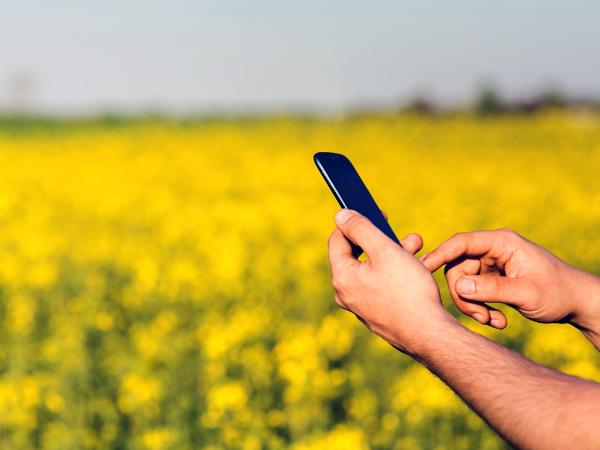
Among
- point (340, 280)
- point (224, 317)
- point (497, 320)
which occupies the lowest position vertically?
point (224, 317)

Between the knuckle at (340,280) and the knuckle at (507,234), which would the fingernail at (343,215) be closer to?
the knuckle at (340,280)

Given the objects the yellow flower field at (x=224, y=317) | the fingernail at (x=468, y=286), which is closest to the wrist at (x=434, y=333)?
the fingernail at (x=468, y=286)

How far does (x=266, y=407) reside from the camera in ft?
11.5

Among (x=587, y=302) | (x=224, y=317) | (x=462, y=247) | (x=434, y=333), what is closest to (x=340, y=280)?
(x=434, y=333)

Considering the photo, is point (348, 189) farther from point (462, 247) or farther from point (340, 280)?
point (462, 247)

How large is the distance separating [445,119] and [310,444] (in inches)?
801

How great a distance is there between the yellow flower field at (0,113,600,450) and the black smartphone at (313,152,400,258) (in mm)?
1295

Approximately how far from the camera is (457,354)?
1.22 metres

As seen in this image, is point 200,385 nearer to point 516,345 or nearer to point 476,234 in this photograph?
point 516,345

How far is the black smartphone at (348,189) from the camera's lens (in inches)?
57.4

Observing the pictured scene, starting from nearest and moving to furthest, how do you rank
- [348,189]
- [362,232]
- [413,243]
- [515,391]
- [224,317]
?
[515,391] → [362,232] → [348,189] → [413,243] → [224,317]

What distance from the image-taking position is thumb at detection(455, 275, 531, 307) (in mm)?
1496

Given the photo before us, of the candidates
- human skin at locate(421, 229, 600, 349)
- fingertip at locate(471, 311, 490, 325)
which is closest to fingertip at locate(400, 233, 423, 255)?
human skin at locate(421, 229, 600, 349)

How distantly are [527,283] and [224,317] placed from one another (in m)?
3.05
